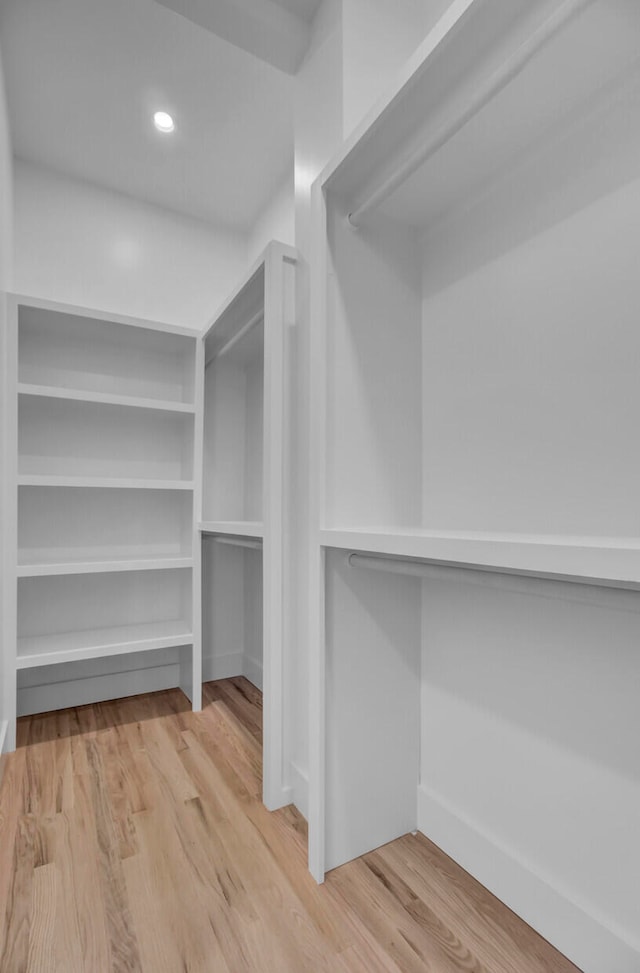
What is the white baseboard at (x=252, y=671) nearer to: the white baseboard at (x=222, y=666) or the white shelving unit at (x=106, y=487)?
the white baseboard at (x=222, y=666)

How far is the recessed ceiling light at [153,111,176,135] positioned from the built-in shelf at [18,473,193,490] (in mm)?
1539

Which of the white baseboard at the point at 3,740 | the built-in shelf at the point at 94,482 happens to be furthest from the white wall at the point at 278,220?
the white baseboard at the point at 3,740

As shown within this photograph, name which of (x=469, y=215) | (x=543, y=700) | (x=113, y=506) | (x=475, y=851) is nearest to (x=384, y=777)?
(x=475, y=851)

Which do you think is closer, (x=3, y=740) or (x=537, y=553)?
(x=537, y=553)

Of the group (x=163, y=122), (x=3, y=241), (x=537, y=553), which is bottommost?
(x=537, y=553)

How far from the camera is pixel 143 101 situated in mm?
2010

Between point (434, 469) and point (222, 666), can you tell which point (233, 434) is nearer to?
point (222, 666)

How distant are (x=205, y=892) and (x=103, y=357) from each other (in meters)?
2.17

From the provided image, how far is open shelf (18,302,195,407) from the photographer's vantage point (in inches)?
86.4

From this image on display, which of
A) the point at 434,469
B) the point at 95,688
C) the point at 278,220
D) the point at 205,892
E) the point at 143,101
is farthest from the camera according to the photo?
the point at 278,220

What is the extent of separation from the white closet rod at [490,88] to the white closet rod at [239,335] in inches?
35.3

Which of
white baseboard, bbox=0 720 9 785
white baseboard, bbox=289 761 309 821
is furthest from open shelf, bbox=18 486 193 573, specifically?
white baseboard, bbox=289 761 309 821

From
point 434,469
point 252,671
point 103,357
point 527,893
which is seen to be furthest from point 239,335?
point 527,893

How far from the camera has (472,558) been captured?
0.81 m
